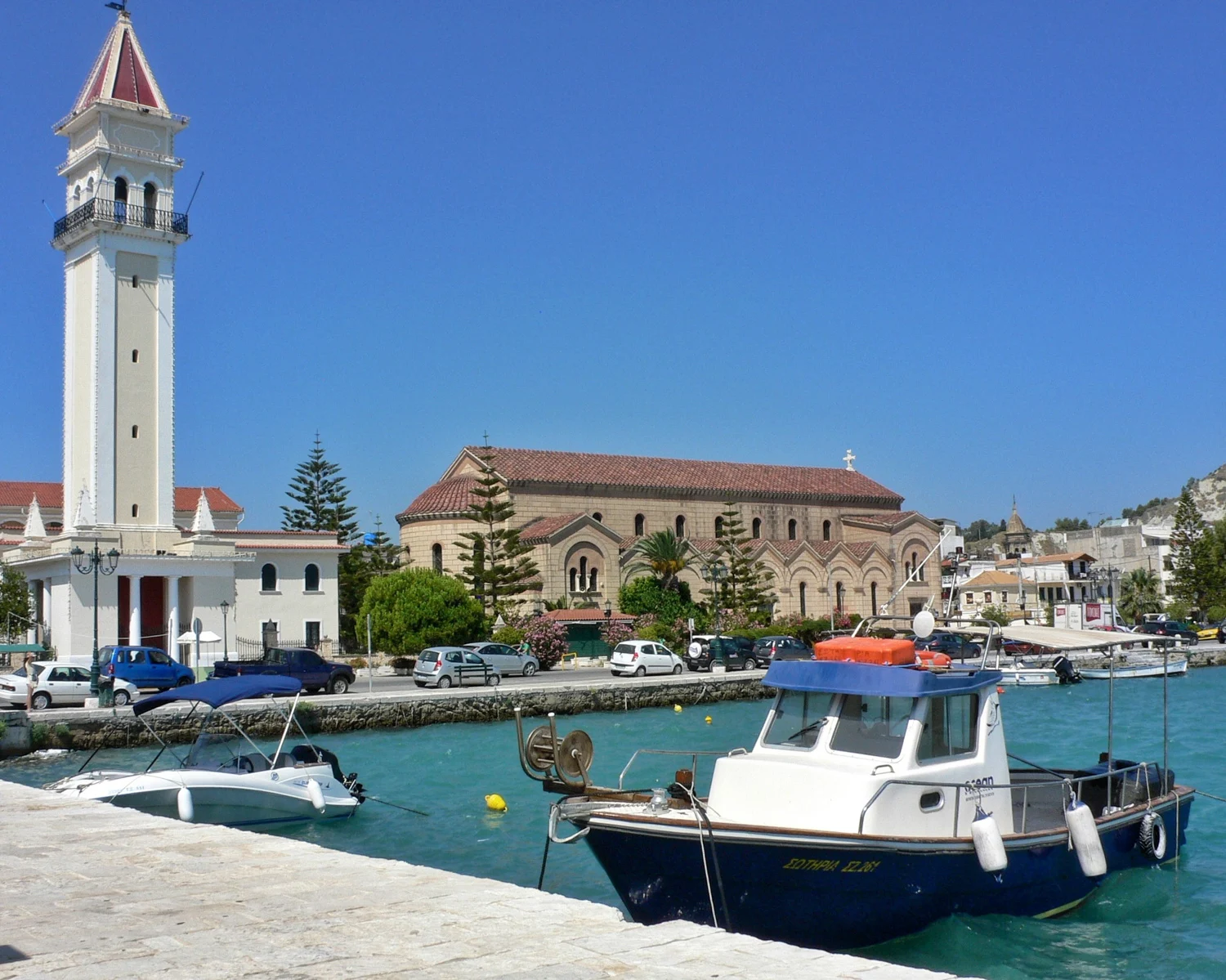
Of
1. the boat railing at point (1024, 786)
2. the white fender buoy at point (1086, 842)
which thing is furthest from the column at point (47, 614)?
the white fender buoy at point (1086, 842)

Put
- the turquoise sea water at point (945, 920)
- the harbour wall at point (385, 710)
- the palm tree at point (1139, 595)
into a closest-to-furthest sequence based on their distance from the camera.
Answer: the turquoise sea water at point (945, 920)
the harbour wall at point (385, 710)
the palm tree at point (1139, 595)

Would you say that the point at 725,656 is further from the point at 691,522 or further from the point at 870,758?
the point at 870,758

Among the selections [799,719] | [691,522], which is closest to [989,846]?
[799,719]

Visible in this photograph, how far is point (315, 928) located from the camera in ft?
25.3

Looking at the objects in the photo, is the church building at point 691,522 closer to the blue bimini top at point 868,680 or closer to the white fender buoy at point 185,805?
the white fender buoy at point 185,805

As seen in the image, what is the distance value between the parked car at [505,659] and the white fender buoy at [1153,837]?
29.6m

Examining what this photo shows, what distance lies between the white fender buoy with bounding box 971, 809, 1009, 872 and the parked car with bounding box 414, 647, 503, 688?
2834cm

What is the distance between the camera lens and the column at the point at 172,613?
44.7 meters

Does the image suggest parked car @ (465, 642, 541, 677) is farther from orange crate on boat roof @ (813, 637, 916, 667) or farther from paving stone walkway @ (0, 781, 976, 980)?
paving stone walkway @ (0, 781, 976, 980)

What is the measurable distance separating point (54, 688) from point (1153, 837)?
26710mm

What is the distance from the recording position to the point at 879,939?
1080cm

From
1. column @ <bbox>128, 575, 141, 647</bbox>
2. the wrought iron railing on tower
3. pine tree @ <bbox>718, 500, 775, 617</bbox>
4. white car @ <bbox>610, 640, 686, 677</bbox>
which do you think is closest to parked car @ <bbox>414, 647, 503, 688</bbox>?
white car @ <bbox>610, 640, 686, 677</bbox>

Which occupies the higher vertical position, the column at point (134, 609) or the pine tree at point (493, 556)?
the pine tree at point (493, 556)

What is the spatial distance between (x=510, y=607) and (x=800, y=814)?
4504cm
